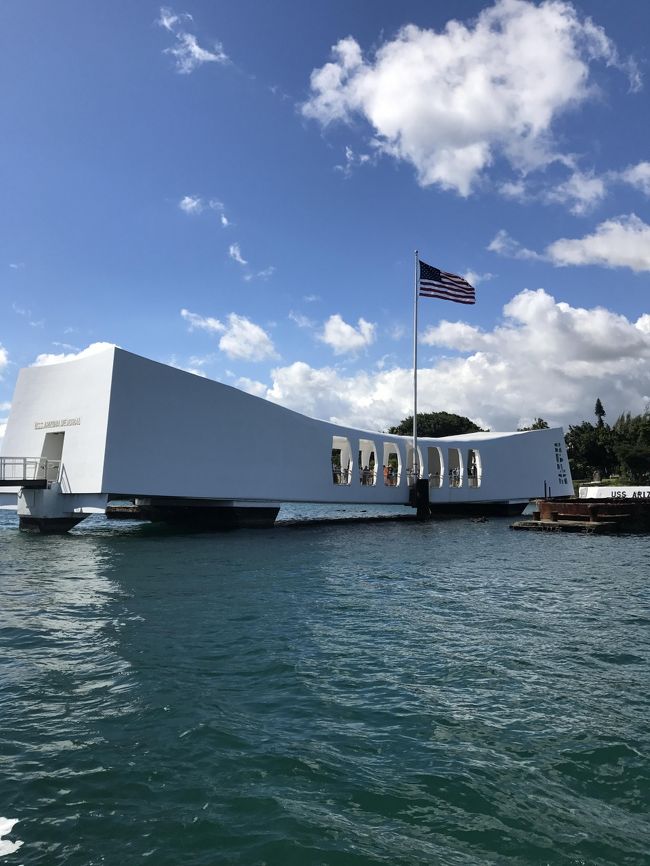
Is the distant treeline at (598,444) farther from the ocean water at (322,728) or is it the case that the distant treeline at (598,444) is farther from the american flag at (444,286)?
the ocean water at (322,728)

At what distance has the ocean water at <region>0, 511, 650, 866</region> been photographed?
371cm

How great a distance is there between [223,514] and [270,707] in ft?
73.8

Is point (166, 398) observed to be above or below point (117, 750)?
above

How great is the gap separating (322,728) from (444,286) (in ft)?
87.9

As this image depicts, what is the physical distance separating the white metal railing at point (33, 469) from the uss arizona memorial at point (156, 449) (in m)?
0.05

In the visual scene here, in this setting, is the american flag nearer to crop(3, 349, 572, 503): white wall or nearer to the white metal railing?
crop(3, 349, 572, 503): white wall

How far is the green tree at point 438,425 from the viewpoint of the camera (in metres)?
90.2

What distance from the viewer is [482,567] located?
52.1ft

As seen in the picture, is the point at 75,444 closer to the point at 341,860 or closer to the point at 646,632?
the point at 646,632

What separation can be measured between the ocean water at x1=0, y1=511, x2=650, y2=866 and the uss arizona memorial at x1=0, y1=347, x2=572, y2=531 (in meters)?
11.7

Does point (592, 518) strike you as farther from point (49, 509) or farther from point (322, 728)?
point (322, 728)

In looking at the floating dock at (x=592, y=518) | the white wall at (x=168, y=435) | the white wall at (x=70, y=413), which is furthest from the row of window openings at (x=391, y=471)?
the white wall at (x=70, y=413)

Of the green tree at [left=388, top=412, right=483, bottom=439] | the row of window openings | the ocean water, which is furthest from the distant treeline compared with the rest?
the ocean water

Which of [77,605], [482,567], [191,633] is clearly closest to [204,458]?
[482,567]
